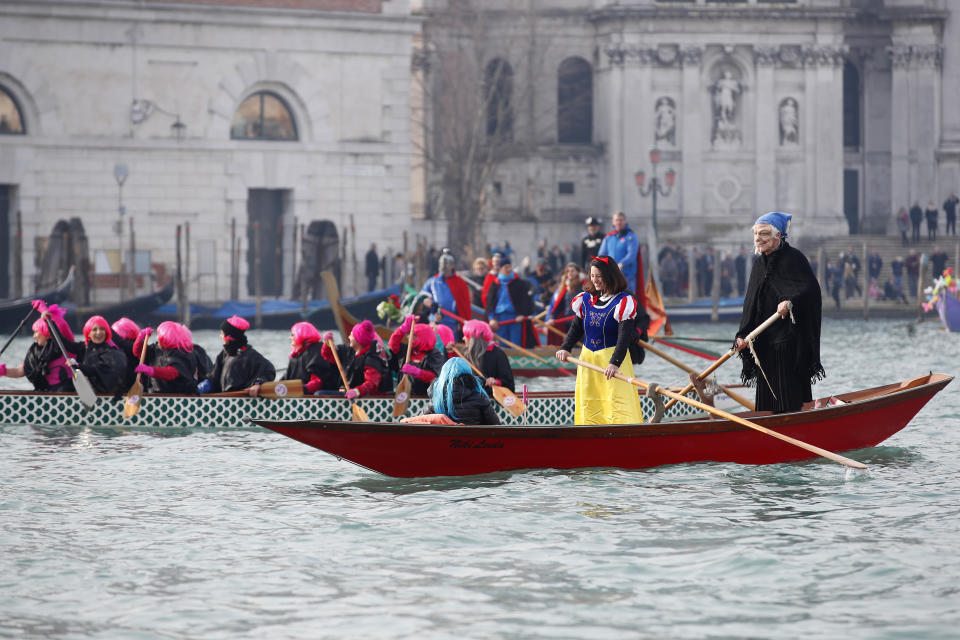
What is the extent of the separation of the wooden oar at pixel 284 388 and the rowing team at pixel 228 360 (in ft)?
0.37

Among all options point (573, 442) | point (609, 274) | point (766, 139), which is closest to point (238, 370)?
point (573, 442)

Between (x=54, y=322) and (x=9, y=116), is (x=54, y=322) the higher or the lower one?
the lower one

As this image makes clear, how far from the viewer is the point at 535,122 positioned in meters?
48.1

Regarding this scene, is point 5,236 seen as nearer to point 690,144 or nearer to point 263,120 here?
point 263,120

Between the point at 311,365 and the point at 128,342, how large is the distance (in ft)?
6.31

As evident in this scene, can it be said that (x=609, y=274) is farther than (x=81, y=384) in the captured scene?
No

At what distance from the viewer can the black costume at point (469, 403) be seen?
1104cm

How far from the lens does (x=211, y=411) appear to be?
46.2 feet

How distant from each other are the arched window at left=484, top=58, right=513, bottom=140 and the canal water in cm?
3407

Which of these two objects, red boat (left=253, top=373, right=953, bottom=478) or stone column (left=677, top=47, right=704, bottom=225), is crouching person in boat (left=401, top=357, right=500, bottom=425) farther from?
stone column (left=677, top=47, right=704, bottom=225)

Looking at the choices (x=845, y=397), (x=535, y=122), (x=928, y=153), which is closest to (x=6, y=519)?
(x=845, y=397)

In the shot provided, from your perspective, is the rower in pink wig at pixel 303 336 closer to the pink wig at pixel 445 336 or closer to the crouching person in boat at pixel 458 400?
the pink wig at pixel 445 336

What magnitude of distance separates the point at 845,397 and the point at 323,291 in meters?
23.7

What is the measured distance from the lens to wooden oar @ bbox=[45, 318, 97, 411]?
1405 cm
